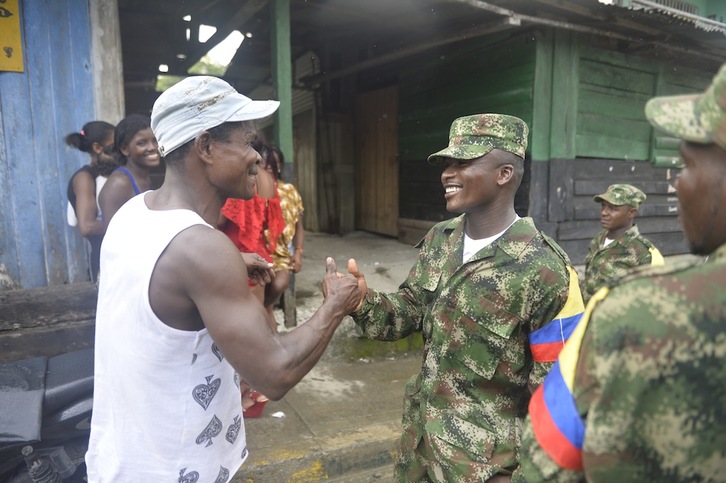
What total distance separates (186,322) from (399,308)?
91 centimetres

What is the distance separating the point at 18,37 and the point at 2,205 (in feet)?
3.77

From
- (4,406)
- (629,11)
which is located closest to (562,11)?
(629,11)

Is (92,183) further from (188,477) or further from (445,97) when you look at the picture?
(445,97)

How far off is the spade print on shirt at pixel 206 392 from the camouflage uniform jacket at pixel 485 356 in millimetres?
608

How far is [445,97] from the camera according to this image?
6551 millimetres

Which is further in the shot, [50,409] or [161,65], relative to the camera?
[161,65]

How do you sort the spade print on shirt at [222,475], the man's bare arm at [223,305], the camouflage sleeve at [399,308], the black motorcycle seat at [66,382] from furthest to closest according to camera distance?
the black motorcycle seat at [66,382], the camouflage sleeve at [399,308], the spade print on shirt at [222,475], the man's bare arm at [223,305]

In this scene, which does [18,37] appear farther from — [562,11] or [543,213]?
[543,213]

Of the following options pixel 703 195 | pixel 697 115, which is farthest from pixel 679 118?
pixel 703 195

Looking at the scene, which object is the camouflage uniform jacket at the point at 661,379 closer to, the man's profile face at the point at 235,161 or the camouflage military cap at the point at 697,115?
the camouflage military cap at the point at 697,115

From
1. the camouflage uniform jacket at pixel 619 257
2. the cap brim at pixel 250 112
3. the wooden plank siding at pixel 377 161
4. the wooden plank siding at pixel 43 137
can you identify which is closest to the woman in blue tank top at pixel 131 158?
the wooden plank siding at pixel 43 137

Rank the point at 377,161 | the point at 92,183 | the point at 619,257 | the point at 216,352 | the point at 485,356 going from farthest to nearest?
the point at 377,161
the point at 619,257
the point at 92,183
the point at 485,356
the point at 216,352

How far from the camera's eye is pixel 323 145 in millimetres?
8555

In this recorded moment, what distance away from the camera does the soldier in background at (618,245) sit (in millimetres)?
4044
